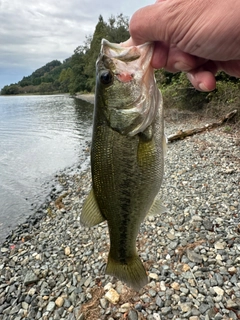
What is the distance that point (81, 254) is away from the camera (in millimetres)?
5387

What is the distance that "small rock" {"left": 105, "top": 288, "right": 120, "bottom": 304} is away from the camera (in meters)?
3.97

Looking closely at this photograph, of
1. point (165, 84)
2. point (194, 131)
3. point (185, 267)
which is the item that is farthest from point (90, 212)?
point (165, 84)

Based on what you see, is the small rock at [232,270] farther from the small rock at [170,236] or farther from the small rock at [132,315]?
the small rock at [132,315]

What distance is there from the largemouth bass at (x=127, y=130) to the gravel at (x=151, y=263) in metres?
2.31

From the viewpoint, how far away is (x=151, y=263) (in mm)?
4590

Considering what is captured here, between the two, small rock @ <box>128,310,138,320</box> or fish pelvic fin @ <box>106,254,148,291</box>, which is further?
small rock @ <box>128,310,138,320</box>

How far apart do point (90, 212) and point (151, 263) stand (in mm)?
2722

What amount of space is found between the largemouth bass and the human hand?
140 mm

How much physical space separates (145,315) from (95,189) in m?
2.36

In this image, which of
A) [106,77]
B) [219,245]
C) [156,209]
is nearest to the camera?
[106,77]

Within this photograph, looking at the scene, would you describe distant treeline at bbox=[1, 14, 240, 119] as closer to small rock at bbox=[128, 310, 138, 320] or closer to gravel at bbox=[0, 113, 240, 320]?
gravel at bbox=[0, 113, 240, 320]

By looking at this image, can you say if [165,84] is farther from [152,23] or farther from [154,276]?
[152,23]

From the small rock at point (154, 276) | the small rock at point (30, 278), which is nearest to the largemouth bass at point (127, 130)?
the small rock at point (154, 276)

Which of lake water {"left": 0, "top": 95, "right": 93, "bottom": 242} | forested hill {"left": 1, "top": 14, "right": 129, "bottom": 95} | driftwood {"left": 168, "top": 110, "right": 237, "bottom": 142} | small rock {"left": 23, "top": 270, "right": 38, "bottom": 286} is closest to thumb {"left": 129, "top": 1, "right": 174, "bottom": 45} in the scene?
small rock {"left": 23, "top": 270, "right": 38, "bottom": 286}
